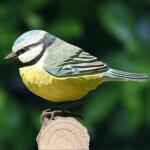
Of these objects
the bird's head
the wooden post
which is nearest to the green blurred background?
the bird's head

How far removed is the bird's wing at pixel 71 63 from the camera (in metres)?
1.79

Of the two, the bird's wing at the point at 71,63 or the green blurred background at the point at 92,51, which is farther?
the green blurred background at the point at 92,51

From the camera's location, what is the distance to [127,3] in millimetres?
3023

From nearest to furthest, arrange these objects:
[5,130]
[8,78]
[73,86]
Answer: [73,86] < [5,130] < [8,78]

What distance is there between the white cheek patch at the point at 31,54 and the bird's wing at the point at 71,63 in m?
0.03

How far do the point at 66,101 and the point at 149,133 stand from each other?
151 centimetres

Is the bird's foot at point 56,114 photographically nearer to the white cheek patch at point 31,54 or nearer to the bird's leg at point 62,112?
the bird's leg at point 62,112

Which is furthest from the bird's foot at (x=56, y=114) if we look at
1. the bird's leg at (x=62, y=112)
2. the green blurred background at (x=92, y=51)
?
the green blurred background at (x=92, y=51)

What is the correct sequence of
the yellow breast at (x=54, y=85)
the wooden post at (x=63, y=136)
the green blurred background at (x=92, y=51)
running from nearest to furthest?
1. the wooden post at (x=63, y=136)
2. the yellow breast at (x=54, y=85)
3. the green blurred background at (x=92, y=51)

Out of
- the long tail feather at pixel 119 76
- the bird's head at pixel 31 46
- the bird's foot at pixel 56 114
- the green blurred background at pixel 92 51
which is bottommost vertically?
the green blurred background at pixel 92 51

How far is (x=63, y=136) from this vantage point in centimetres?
154

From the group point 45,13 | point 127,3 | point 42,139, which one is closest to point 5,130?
point 45,13

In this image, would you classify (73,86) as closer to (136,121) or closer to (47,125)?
(47,125)

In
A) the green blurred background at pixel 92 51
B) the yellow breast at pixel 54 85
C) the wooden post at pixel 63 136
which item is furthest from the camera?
the green blurred background at pixel 92 51
